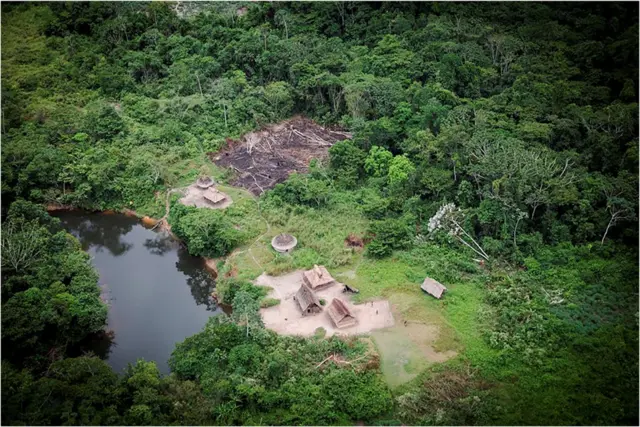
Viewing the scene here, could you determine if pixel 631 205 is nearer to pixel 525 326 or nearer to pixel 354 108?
pixel 525 326

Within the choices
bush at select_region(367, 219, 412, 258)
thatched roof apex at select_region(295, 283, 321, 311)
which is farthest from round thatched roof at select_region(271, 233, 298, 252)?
→ bush at select_region(367, 219, 412, 258)

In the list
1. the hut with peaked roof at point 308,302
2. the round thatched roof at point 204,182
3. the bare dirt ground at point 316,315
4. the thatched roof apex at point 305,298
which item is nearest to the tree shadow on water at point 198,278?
the bare dirt ground at point 316,315

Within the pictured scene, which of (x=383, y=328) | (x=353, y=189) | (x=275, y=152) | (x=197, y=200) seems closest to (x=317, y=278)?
(x=383, y=328)

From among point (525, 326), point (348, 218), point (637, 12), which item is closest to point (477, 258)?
point (525, 326)

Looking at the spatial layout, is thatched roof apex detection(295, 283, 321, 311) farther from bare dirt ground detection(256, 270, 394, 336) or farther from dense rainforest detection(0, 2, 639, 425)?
dense rainforest detection(0, 2, 639, 425)

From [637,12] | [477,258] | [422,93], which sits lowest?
[477,258]

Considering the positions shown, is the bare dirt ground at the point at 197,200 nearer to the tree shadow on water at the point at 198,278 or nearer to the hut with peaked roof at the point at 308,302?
the tree shadow on water at the point at 198,278
